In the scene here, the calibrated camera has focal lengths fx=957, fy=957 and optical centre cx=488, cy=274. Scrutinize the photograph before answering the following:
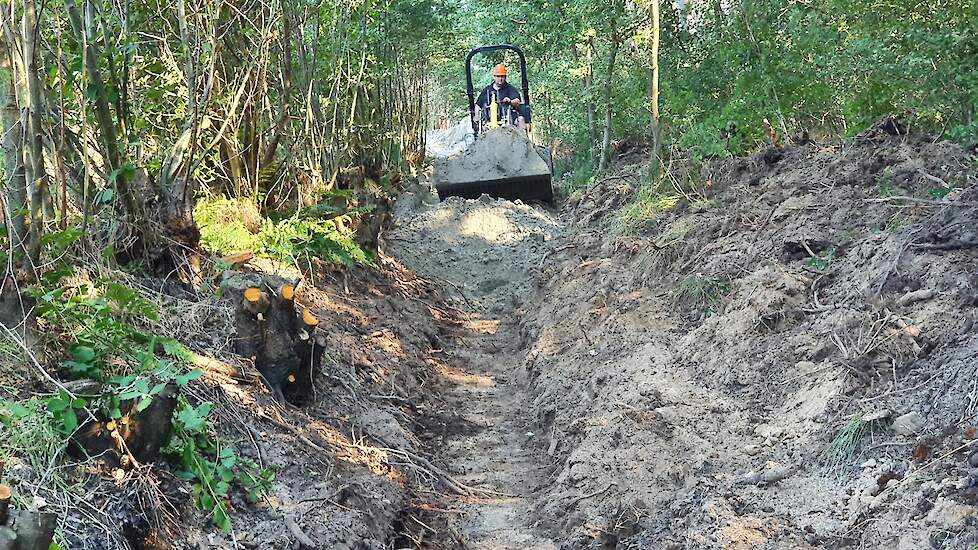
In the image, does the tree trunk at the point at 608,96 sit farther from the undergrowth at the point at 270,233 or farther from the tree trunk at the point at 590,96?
the undergrowth at the point at 270,233

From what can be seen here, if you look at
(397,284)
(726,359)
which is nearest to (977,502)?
(726,359)

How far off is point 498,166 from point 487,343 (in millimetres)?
8112

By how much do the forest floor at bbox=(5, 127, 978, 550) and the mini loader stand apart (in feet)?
26.7

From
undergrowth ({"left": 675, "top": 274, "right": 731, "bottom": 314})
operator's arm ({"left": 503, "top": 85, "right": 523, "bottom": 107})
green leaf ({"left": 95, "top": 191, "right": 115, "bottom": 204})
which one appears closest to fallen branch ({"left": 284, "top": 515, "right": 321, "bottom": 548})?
green leaf ({"left": 95, "top": 191, "right": 115, "bottom": 204})

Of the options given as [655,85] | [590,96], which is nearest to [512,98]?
[590,96]

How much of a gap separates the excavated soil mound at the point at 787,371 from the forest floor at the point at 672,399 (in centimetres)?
2

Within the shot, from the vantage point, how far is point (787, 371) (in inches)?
241

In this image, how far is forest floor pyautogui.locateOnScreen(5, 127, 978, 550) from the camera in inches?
178

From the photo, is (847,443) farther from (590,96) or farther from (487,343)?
(590,96)

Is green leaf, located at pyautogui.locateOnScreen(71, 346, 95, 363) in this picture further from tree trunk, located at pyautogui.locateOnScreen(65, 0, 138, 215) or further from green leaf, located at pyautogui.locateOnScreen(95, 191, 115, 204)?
tree trunk, located at pyautogui.locateOnScreen(65, 0, 138, 215)

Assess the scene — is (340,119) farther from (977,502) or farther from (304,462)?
(977,502)

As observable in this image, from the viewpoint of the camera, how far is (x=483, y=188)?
62.8ft

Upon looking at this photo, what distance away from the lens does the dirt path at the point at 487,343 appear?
658 cm

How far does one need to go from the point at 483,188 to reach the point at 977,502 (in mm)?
15594
